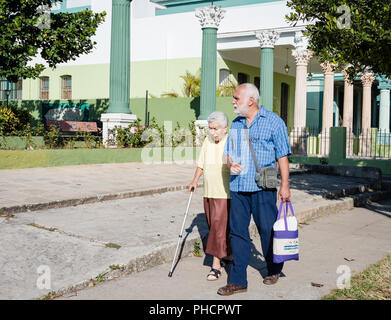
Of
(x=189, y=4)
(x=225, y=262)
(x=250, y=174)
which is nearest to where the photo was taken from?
(x=250, y=174)

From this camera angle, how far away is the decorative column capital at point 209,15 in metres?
16.7

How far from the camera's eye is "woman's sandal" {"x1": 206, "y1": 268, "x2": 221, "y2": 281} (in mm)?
4625

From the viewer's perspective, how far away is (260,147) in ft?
14.1

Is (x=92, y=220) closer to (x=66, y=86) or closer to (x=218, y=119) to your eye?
(x=218, y=119)

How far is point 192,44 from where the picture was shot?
73.7 ft

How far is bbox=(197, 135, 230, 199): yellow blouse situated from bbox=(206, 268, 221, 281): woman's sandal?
0.72 metres

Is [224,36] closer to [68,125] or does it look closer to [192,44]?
[192,44]

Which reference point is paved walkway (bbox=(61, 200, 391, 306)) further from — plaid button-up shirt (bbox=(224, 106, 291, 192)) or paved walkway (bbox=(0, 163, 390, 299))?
plaid button-up shirt (bbox=(224, 106, 291, 192))

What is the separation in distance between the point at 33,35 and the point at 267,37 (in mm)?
10159

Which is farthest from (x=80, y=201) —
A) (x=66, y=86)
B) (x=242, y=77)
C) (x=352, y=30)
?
(x=66, y=86)

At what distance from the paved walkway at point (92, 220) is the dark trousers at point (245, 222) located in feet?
3.52

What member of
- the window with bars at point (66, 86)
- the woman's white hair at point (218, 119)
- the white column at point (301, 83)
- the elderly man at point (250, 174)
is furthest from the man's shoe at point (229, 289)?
the window with bars at point (66, 86)

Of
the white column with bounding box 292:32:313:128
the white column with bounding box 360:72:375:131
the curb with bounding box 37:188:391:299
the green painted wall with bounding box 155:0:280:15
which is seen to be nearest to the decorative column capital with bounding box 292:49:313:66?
the white column with bounding box 292:32:313:128

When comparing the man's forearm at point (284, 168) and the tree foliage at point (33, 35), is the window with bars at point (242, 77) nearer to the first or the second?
the tree foliage at point (33, 35)
